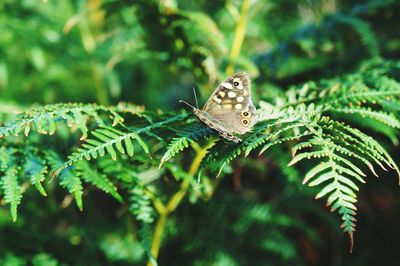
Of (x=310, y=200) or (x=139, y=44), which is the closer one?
(x=139, y=44)

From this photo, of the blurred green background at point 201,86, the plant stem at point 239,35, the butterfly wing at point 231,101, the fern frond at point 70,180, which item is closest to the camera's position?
the fern frond at point 70,180

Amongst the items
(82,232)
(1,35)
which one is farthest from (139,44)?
(82,232)

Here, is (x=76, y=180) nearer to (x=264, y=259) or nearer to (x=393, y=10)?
(x=264, y=259)

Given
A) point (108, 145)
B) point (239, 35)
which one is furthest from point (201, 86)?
point (108, 145)

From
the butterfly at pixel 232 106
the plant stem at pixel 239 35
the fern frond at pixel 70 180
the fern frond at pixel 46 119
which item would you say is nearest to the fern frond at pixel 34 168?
the fern frond at pixel 70 180

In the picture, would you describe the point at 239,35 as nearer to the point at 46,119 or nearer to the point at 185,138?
the point at 185,138

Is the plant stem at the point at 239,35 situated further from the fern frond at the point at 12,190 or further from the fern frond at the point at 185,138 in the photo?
the fern frond at the point at 12,190

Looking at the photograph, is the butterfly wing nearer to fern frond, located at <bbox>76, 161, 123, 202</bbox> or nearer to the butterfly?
the butterfly

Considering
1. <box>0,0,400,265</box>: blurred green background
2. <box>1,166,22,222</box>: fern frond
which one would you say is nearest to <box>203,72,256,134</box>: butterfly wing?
<box>0,0,400,265</box>: blurred green background
